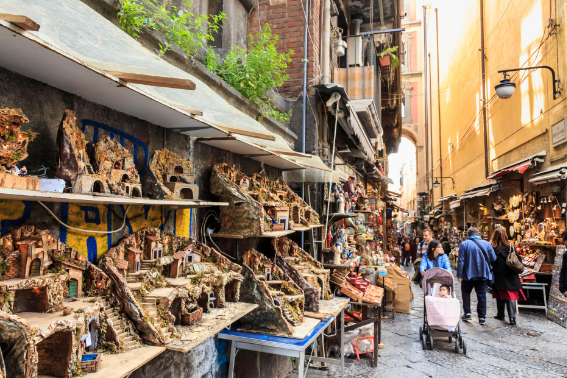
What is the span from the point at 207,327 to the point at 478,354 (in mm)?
4817

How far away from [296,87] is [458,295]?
7197 millimetres

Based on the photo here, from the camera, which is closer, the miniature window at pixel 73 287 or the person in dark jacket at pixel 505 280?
the miniature window at pixel 73 287

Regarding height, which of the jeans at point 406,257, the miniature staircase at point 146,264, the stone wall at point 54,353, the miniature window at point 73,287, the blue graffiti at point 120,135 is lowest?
the jeans at point 406,257

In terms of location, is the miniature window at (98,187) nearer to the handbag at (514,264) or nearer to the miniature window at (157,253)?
the miniature window at (157,253)

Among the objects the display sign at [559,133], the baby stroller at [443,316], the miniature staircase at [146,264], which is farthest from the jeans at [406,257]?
the miniature staircase at [146,264]

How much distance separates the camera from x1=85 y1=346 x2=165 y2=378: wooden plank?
1687 mm

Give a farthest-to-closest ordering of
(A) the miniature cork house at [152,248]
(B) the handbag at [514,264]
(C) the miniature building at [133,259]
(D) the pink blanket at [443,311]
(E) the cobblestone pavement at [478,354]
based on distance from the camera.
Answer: (B) the handbag at [514,264] < (D) the pink blanket at [443,311] < (E) the cobblestone pavement at [478,354] < (A) the miniature cork house at [152,248] < (C) the miniature building at [133,259]

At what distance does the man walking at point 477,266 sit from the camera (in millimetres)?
6949

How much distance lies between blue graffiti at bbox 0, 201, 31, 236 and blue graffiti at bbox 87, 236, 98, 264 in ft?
1.41

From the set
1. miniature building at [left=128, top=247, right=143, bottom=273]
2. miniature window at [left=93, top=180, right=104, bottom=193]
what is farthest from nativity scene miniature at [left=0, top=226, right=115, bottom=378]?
miniature building at [left=128, top=247, right=143, bottom=273]

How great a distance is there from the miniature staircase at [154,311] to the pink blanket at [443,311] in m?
4.48

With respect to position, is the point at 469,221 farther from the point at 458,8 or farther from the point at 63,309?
the point at 63,309

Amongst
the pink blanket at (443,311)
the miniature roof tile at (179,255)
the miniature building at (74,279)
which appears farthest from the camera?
the pink blanket at (443,311)

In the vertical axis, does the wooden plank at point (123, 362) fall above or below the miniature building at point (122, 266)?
below
